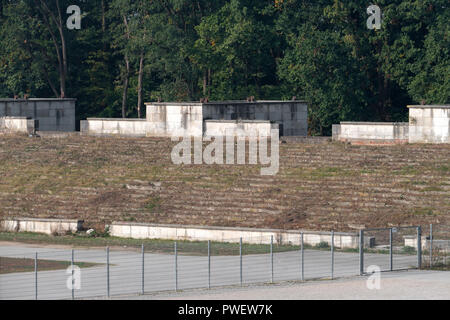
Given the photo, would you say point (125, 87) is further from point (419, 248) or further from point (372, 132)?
point (419, 248)

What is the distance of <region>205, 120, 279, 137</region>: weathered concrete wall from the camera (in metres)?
55.0

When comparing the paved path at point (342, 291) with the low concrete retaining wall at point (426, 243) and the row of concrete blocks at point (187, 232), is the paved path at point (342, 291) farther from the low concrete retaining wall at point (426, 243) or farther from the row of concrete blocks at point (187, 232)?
the row of concrete blocks at point (187, 232)

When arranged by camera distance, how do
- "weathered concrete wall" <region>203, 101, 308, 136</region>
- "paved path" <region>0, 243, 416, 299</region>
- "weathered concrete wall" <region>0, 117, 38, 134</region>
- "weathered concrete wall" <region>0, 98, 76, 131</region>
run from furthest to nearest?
1. "weathered concrete wall" <region>0, 98, 76, 131</region>
2. "weathered concrete wall" <region>0, 117, 38, 134</region>
3. "weathered concrete wall" <region>203, 101, 308, 136</region>
4. "paved path" <region>0, 243, 416, 299</region>

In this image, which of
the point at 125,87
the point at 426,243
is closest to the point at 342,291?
the point at 426,243

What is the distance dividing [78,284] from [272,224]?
12.7m

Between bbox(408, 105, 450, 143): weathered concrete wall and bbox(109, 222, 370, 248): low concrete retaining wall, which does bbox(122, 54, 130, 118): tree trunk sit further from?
bbox(109, 222, 370, 248): low concrete retaining wall

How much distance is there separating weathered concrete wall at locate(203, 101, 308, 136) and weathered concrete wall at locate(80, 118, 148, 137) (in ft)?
14.2

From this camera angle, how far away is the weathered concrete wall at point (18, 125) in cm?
6469

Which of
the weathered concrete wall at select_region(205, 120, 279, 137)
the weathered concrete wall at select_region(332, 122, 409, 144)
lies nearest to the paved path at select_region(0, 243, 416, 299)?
the weathered concrete wall at select_region(332, 122, 409, 144)

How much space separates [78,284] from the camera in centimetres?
3412

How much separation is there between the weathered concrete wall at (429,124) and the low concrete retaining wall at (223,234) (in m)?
11.0

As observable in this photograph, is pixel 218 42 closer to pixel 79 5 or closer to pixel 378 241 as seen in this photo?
pixel 79 5

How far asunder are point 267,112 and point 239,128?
6.52 m
